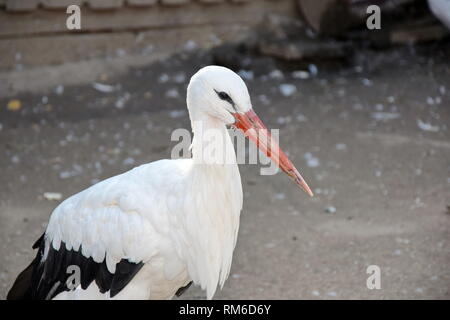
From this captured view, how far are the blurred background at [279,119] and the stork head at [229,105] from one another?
152 centimetres

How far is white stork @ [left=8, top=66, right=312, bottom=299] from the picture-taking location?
360 centimetres

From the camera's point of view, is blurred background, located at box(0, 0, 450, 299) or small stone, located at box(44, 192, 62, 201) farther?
small stone, located at box(44, 192, 62, 201)

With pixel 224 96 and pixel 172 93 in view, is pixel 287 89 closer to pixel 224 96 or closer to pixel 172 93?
pixel 172 93

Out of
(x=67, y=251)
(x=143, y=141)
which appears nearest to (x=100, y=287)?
(x=67, y=251)

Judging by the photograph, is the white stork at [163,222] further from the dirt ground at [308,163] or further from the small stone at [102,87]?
the small stone at [102,87]

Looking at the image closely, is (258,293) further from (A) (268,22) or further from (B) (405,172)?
(A) (268,22)

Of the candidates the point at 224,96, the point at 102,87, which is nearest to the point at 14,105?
the point at 102,87

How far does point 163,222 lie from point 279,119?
12.3 ft

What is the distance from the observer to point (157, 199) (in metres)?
3.74

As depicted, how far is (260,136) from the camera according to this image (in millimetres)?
3562

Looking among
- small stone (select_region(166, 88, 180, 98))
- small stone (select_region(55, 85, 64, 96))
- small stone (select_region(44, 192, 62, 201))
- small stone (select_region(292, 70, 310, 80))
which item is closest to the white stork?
small stone (select_region(44, 192, 62, 201))

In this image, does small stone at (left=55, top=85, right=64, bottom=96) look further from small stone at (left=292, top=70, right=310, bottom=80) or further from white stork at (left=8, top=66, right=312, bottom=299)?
white stork at (left=8, top=66, right=312, bottom=299)

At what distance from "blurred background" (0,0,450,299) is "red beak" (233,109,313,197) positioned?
148cm

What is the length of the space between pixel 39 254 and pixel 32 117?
357cm
